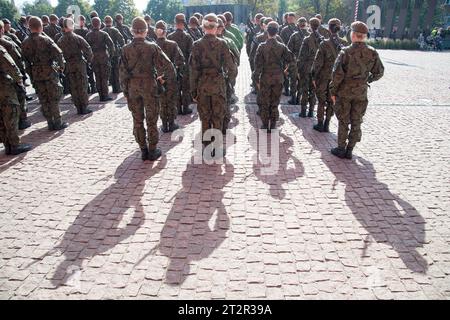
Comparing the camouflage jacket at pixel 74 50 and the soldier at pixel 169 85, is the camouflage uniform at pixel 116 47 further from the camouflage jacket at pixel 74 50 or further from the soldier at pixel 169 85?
the soldier at pixel 169 85

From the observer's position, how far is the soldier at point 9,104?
6859 millimetres

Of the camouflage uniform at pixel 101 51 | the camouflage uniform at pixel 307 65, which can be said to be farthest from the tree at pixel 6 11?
the camouflage uniform at pixel 307 65

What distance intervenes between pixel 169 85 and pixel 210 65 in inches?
72.4

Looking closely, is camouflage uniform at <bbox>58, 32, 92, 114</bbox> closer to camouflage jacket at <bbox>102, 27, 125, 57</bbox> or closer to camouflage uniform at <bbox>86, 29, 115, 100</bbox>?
camouflage uniform at <bbox>86, 29, 115, 100</bbox>

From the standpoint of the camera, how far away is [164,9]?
202 ft

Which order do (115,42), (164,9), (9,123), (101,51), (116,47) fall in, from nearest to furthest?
(9,123) < (101,51) < (115,42) < (116,47) < (164,9)

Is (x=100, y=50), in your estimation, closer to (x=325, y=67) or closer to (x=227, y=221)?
(x=325, y=67)

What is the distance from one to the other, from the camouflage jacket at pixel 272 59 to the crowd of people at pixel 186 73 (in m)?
0.02

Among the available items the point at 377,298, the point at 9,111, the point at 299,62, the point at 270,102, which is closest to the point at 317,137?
the point at 270,102

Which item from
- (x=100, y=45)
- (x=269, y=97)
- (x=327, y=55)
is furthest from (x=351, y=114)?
(x=100, y=45)

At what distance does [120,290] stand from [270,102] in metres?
5.85

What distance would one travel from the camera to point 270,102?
27.9ft

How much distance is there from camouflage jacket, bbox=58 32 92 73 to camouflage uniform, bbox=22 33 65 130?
52.4 inches
